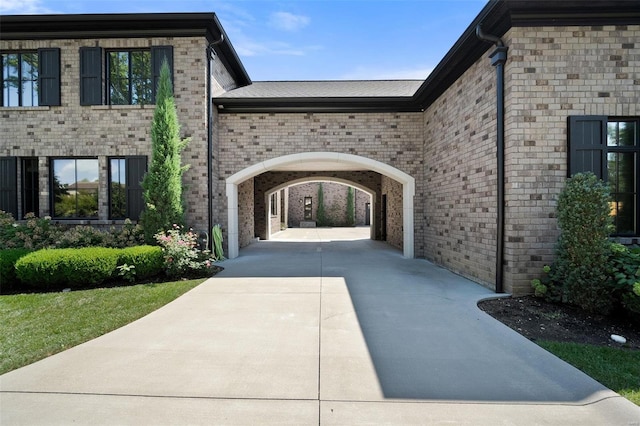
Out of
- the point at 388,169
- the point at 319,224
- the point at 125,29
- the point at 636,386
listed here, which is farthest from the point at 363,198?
the point at 636,386

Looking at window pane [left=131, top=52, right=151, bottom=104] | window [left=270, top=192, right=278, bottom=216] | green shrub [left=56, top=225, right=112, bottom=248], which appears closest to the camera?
green shrub [left=56, top=225, right=112, bottom=248]

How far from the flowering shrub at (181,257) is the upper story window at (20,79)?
5843 millimetres

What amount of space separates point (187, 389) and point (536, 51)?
708 centimetres

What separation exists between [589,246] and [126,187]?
1009 cm

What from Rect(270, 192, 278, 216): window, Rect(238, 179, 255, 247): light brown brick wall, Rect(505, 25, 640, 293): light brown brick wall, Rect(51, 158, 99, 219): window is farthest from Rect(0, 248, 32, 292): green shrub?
Rect(270, 192, 278, 216): window

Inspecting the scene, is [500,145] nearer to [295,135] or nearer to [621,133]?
[621,133]

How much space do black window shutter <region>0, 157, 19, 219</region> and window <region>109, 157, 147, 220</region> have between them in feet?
8.53

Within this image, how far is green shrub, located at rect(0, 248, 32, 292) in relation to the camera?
5.79 m

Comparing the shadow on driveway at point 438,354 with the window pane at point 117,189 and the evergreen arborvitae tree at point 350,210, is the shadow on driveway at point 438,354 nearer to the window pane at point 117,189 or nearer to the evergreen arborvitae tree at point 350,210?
the window pane at point 117,189

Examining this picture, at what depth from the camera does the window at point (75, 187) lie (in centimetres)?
876

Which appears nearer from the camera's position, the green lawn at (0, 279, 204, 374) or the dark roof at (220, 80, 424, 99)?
the green lawn at (0, 279, 204, 374)

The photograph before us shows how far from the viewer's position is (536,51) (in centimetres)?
543

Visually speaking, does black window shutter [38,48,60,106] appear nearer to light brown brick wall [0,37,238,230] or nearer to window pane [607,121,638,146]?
light brown brick wall [0,37,238,230]

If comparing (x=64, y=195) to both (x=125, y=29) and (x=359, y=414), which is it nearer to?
(x=125, y=29)
